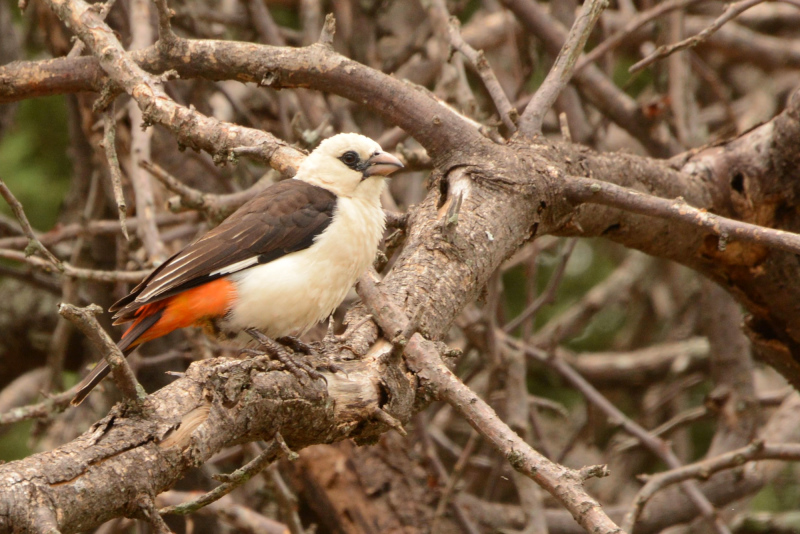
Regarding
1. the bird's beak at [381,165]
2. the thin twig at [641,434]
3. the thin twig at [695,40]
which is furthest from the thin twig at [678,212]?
the thin twig at [641,434]

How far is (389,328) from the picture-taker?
289 cm

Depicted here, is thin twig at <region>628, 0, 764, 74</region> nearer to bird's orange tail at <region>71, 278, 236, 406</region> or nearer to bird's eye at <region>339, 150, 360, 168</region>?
bird's eye at <region>339, 150, 360, 168</region>

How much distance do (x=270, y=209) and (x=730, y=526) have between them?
4.14 meters

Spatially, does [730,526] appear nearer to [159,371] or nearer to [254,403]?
[159,371]

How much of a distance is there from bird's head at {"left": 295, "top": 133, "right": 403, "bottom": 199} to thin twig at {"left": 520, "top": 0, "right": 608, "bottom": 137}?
0.61 m

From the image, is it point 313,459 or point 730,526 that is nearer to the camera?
point 313,459

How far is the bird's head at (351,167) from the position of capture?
12.8 feet

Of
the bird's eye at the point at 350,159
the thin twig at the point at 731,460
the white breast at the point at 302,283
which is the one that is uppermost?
the bird's eye at the point at 350,159

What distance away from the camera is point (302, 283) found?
3367 millimetres

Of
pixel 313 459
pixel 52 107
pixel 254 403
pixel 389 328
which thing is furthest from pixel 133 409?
pixel 52 107

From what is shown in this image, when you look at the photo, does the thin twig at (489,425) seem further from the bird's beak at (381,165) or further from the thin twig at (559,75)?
the thin twig at (559,75)

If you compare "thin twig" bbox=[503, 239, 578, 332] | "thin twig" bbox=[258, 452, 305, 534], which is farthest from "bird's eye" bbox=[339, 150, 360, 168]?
"thin twig" bbox=[503, 239, 578, 332]

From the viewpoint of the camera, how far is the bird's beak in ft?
12.8

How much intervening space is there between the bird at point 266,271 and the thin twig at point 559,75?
2.65 feet
